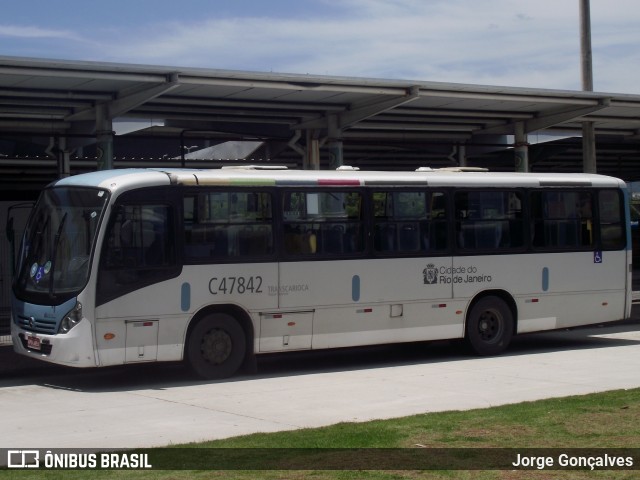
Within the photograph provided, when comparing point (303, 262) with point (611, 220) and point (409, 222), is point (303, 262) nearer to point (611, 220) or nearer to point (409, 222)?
point (409, 222)

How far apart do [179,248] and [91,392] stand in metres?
2.20

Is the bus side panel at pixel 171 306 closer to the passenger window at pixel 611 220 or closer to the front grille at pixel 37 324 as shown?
the front grille at pixel 37 324

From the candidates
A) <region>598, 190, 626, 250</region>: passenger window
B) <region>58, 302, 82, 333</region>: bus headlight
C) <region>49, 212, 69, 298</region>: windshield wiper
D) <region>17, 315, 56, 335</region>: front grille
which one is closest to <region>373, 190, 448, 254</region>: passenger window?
<region>598, 190, 626, 250</region>: passenger window

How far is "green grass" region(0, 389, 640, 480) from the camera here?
8039mm

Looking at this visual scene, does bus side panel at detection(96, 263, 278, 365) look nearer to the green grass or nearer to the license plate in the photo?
the license plate

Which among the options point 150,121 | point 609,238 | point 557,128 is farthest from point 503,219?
point 557,128

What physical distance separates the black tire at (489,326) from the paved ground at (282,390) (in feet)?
0.96

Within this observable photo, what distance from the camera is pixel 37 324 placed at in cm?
1427

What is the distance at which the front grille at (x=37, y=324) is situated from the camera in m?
14.0

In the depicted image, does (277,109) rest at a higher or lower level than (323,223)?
higher

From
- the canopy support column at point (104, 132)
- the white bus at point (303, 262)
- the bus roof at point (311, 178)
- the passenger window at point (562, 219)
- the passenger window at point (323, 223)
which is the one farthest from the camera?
the canopy support column at point (104, 132)

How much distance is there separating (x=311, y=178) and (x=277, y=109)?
7046mm

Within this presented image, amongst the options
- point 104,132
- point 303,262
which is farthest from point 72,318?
point 104,132

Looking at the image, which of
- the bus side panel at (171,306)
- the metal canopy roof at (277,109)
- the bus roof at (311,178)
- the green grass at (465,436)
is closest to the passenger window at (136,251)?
the bus side panel at (171,306)
